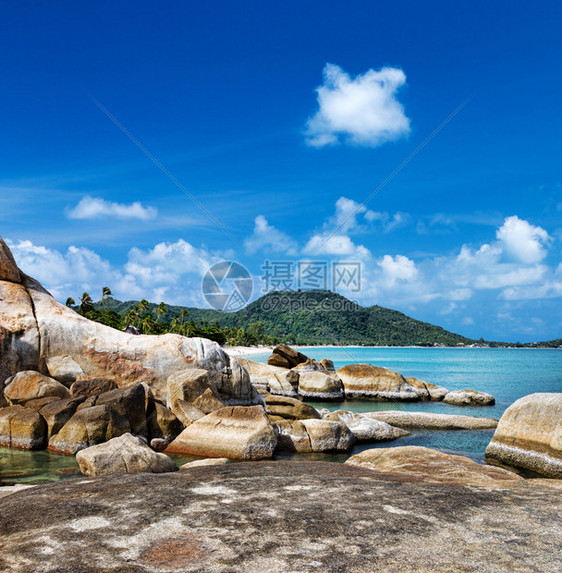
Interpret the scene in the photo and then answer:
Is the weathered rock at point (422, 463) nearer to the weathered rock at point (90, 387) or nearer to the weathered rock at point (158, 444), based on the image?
the weathered rock at point (158, 444)

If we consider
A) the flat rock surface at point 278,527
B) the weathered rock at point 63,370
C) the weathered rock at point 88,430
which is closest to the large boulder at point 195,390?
the weathered rock at point 88,430

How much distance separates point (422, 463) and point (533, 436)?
23.9ft

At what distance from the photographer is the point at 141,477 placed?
5559 millimetres

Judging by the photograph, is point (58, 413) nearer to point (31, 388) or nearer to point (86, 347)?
point (31, 388)

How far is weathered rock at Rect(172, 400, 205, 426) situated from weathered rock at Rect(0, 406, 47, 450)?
429cm

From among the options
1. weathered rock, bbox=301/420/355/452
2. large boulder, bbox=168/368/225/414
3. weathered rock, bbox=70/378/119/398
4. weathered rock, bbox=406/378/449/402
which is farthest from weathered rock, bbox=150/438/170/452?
weathered rock, bbox=406/378/449/402

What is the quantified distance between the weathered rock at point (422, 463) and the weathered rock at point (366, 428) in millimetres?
6761

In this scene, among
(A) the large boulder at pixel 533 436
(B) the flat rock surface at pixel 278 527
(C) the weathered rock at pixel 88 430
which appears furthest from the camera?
(C) the weathered rock at pixel 88 430

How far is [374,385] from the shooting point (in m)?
36.0

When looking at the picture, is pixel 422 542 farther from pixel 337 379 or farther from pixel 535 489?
pixel 337 379

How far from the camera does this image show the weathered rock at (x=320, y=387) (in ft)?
115

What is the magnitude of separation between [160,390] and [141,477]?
15062mm

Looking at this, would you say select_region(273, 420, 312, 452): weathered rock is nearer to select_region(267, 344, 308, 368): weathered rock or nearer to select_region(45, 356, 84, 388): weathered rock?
select_region(45, 356, 84, 388): weathered rock

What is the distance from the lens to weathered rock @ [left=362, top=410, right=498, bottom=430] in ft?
73.8
